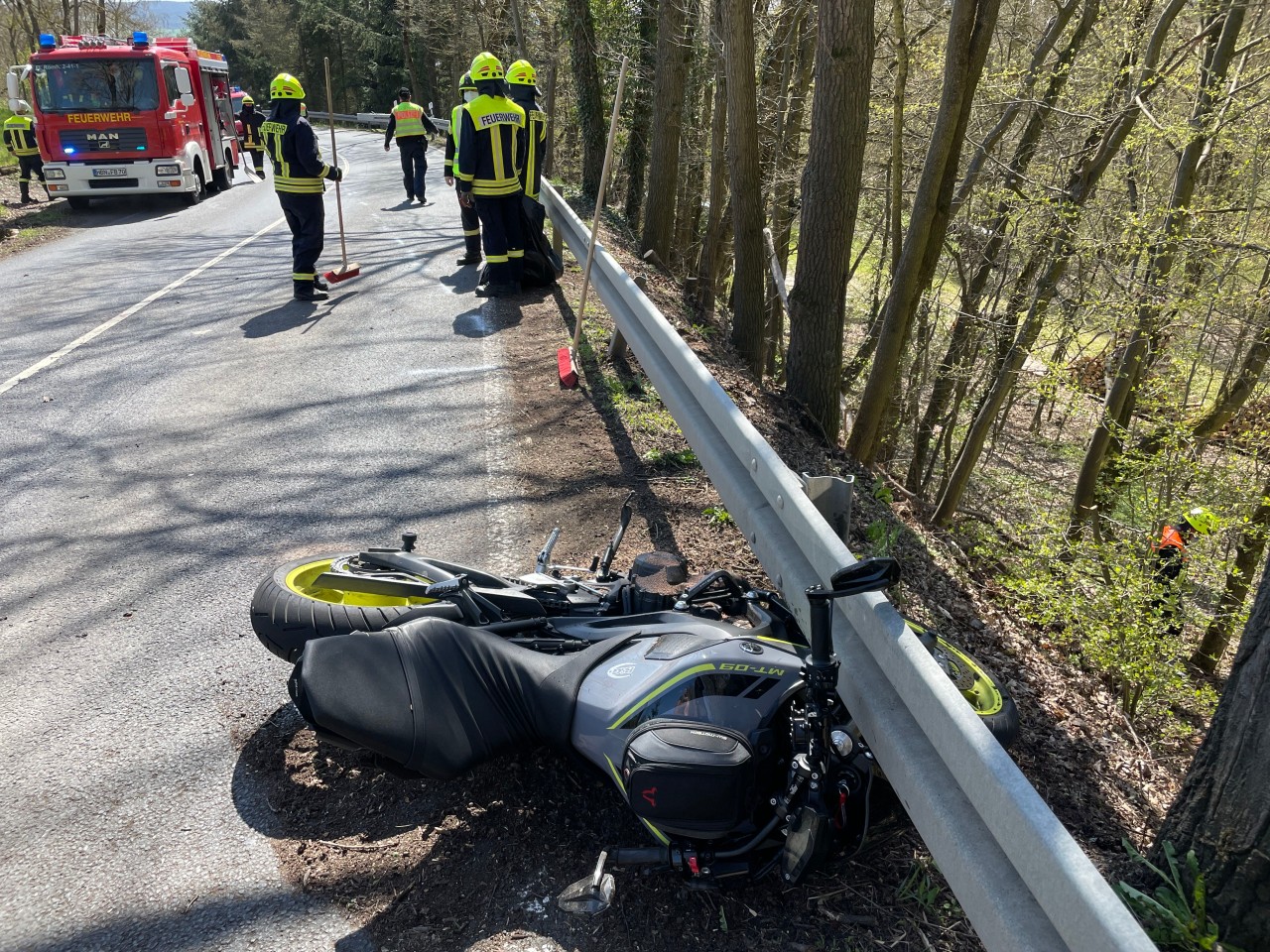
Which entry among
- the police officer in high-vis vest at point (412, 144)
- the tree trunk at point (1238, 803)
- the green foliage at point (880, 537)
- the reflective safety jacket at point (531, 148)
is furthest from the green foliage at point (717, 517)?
the police officer in high-vis vest at point (412, 144)

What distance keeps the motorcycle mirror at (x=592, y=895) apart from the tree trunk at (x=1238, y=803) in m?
1.50

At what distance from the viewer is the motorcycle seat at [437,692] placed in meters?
2.69

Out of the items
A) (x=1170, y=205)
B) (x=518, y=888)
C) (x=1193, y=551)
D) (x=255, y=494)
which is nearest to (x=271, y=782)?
(x=518, y=888)

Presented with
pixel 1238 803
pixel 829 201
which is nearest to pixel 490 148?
pixel 829 201

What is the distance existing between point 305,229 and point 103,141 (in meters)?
9.49

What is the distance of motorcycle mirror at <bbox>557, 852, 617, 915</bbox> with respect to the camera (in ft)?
8.05

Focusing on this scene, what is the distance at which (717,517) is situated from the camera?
5.05m

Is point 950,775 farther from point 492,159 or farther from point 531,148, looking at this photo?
point 531,148

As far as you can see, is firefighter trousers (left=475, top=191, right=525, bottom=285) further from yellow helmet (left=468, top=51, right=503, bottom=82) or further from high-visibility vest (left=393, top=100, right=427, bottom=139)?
high-visibility vest (left=393, top=100, right=427, bottom=139)

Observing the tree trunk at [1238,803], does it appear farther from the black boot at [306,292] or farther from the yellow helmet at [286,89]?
the yellow helmet at [286,89]

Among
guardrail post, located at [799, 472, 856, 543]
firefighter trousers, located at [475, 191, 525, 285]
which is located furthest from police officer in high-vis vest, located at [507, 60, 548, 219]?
guardrail post, located at [799, 472, 856, 543]

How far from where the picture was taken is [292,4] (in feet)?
170

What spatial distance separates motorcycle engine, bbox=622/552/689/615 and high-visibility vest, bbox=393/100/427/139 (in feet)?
51.1

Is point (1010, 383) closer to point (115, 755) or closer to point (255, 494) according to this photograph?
point (255, 494)
